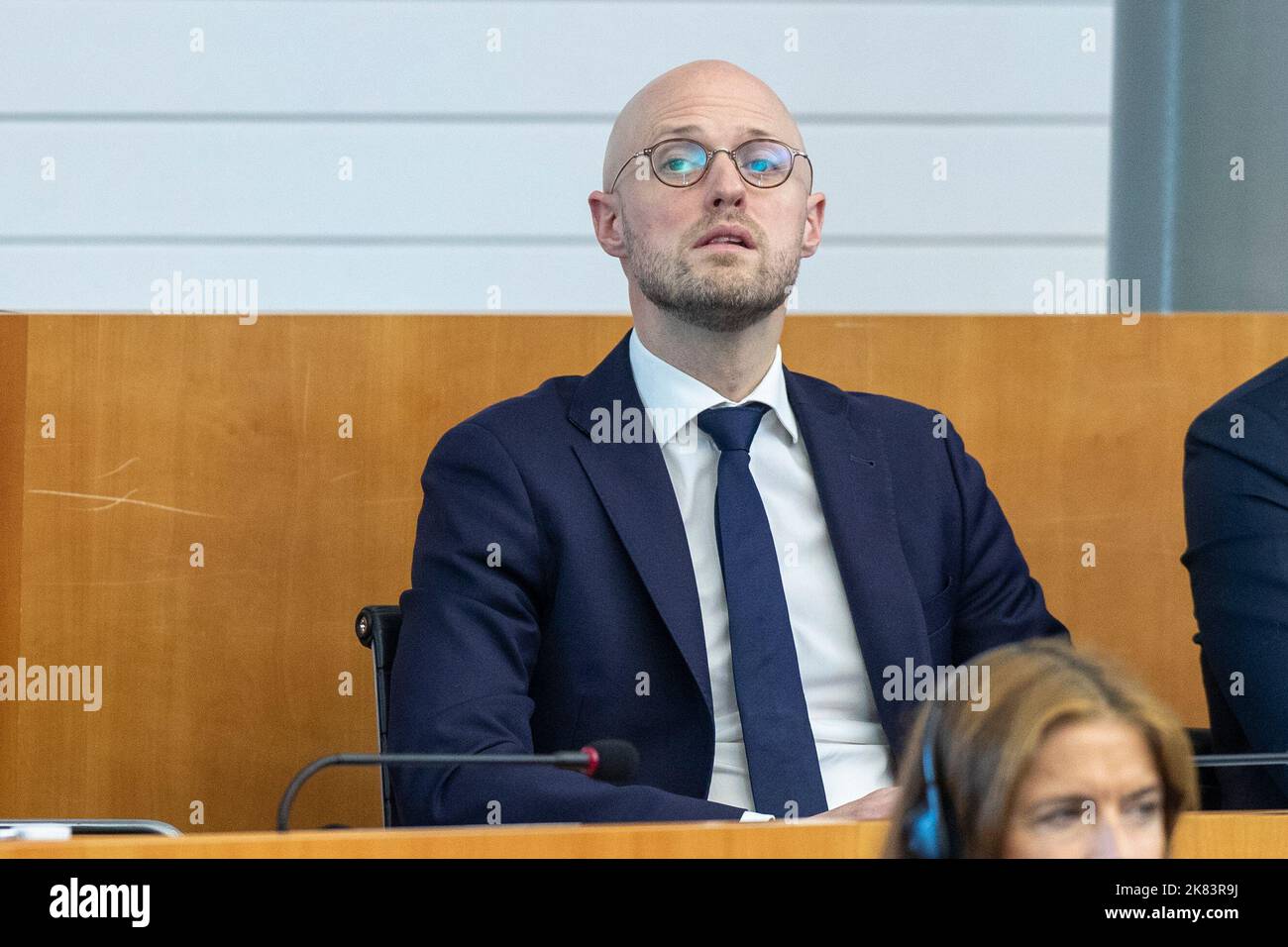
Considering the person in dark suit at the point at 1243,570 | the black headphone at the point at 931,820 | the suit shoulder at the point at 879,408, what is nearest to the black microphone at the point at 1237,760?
the black headphone at the point at 931,820

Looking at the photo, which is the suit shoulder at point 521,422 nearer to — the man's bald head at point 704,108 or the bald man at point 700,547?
the bald man at point 700,547

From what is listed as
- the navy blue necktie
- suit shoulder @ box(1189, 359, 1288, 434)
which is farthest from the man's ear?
suit shoulder @ box(1189, 359, 1288, 434)

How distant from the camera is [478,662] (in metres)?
1.95

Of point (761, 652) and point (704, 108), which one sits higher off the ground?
point (704, 108)

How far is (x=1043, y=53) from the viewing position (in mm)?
4781

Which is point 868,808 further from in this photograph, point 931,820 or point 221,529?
point 221,529

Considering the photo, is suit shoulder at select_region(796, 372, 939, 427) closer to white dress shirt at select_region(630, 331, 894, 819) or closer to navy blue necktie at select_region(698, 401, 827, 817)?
white dress shirt at select_region(630, 331, 894, 819)

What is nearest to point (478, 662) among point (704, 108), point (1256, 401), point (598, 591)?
point (598, 591)

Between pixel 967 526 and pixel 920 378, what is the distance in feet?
1.60

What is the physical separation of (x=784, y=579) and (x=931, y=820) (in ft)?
3.32

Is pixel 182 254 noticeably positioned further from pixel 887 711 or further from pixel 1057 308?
pixel 887 711

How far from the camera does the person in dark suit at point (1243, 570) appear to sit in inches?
82.0
